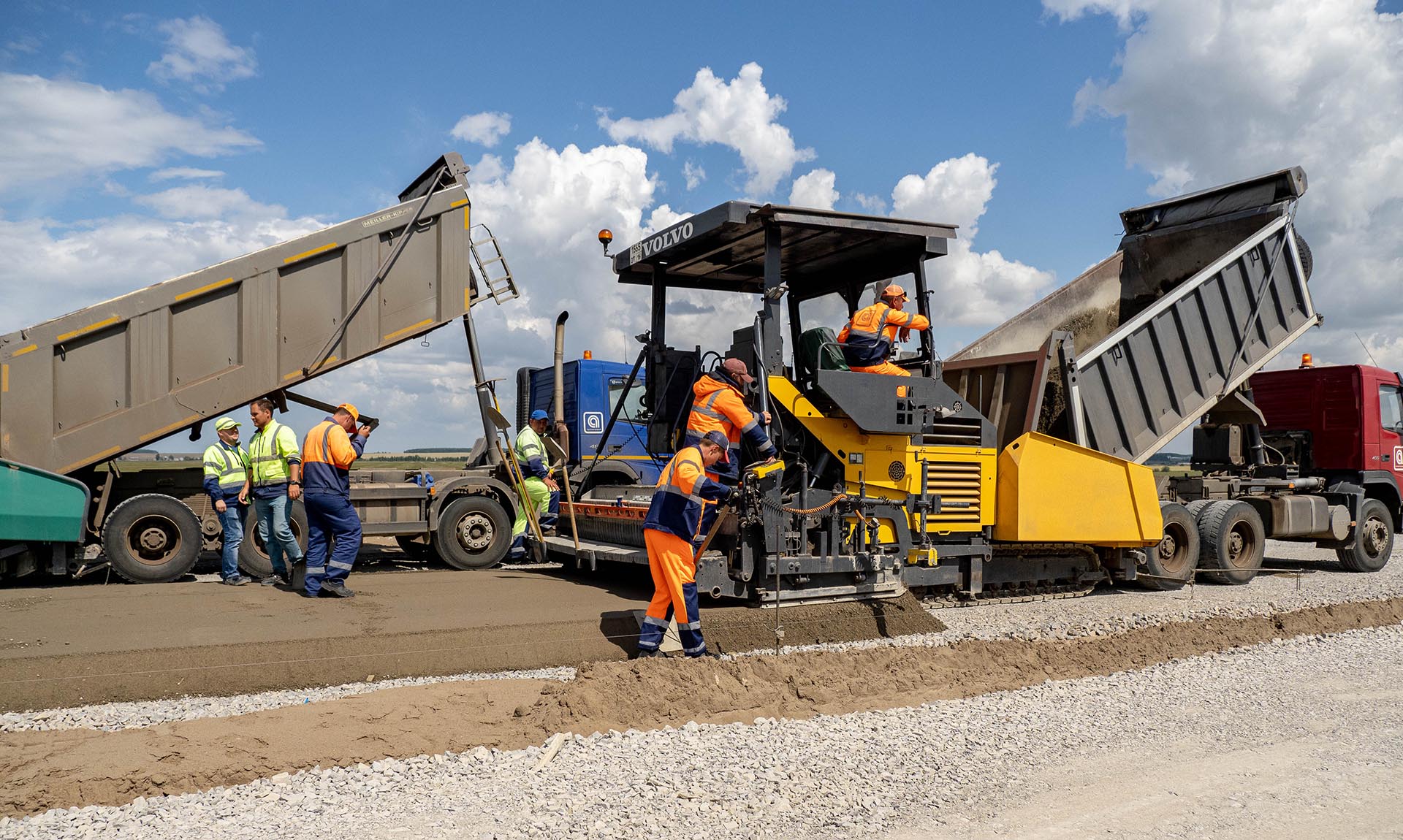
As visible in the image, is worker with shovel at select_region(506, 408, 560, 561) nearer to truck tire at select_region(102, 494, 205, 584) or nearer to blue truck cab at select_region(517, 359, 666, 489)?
blue truck cab at select_region(517, 359, 666, 489)

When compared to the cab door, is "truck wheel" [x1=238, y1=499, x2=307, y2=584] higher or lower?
lower

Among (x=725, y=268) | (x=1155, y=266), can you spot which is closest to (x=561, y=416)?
(x=725, y=268)

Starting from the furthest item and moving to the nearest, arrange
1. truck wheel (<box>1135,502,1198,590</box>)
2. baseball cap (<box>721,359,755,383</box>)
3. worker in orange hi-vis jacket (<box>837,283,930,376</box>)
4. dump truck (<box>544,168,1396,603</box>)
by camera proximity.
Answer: truck wheel (<box>1135,502,1198,590</box>) < worker in orange hi-vis jacket (<box>837,283,930,376</box>) < dump truck (<box>544,168,1396,603</box>) < baseball cap (<box>721,359,755,383</box>)

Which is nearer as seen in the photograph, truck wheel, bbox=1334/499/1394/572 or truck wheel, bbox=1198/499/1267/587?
truck wheel, bbox=1198/499/1267/587

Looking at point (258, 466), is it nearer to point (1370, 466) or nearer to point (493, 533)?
point (493, 533)

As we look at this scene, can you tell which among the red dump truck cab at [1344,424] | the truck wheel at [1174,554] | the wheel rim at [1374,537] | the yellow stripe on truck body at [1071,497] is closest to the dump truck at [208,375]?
the yellow stripe on truck body at [1071,497]

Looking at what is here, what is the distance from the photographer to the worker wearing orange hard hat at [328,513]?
22.9 ft

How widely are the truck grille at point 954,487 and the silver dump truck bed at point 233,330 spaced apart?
188 inches

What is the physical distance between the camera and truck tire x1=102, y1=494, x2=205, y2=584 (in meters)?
8.41

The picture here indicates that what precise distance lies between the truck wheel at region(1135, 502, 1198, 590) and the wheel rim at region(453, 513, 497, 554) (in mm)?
6371

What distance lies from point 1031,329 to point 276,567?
24.2ft

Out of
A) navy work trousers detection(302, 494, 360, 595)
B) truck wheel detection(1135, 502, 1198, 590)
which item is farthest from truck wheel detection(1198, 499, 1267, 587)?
navy work trousers detection(302, 494, 360, 595)

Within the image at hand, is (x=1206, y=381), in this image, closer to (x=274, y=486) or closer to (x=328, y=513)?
(x=328, y=513)

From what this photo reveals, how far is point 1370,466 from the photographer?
11.8 meters
